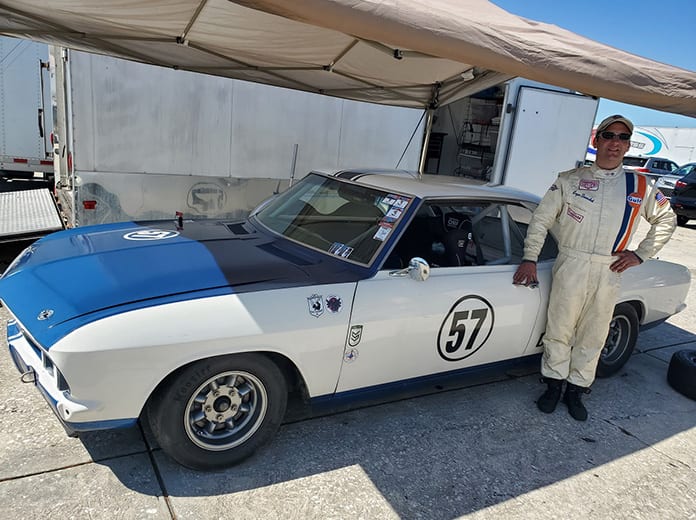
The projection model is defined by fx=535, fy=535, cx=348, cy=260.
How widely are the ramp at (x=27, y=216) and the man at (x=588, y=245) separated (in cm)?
445

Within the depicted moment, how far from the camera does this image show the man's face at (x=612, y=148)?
12.0ft

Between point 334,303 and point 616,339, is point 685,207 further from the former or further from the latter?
point 334,303

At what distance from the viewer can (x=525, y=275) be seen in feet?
12.2

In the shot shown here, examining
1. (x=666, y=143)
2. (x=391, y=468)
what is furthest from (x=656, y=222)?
(x=666, y=143)

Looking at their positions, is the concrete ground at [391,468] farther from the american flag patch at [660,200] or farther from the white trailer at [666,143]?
the white trailer at [666,143]

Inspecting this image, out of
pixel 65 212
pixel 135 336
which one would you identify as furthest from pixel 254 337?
pixel 65 212

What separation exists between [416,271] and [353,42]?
2468mm

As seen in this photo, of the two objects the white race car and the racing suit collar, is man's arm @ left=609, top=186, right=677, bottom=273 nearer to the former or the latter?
Result: the racing suit collar

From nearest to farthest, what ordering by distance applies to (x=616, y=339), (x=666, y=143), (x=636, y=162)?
(x=616, y=339) < (x=636, y=162) < (x=666, y=143)

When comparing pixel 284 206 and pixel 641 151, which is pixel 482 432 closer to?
pixel 284 206

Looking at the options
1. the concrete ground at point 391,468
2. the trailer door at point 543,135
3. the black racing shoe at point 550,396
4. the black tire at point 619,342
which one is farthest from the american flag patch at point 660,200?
the trailer door at point 543,135

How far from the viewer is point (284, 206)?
405cm

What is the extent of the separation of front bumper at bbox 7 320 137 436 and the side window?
1.74 m

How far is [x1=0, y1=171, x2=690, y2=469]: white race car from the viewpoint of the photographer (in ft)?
8.20
